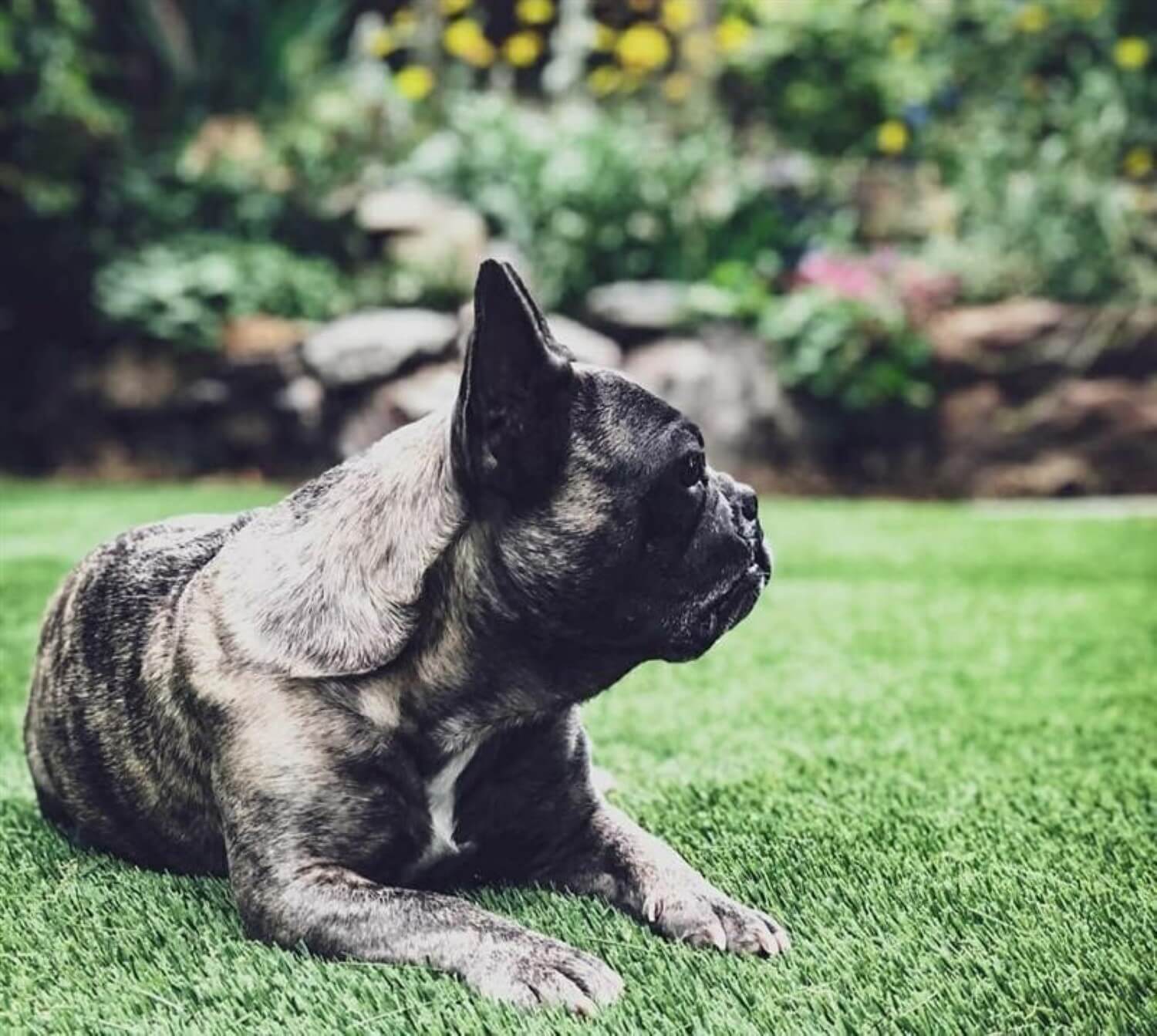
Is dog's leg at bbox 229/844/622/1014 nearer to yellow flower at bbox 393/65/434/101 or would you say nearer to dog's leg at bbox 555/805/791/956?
dog's leg at bbox 555/805/791/956

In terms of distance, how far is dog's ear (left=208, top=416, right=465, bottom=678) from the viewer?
218 cm

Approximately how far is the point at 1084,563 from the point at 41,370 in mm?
6388

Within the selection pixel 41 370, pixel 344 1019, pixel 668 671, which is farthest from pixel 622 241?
pixel 344 1019

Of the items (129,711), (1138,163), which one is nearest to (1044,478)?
(1138,163)

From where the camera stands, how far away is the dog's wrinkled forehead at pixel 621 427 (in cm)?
219

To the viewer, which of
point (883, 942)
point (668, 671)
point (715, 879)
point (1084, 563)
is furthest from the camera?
point (1084, 563)

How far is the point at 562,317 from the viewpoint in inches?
335

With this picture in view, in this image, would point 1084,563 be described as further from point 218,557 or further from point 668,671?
point 218,557

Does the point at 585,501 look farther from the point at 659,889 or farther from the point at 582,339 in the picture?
the point at 582,339

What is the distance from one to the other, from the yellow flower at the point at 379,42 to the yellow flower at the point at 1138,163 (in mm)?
5499

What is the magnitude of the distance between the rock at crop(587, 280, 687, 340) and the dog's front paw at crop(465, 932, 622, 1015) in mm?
6513

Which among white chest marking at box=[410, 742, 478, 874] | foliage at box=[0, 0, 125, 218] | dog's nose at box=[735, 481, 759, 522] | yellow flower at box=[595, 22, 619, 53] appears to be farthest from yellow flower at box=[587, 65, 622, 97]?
white chest marking at box=[410, 742, 478, 874]

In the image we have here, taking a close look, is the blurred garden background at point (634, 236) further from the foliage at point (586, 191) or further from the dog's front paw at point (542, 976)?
the dog's front paw at point (542, 976)

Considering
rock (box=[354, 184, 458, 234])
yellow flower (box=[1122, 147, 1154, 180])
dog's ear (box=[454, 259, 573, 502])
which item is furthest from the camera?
yellow flower (box=[1122, 147, 1154, 180])
